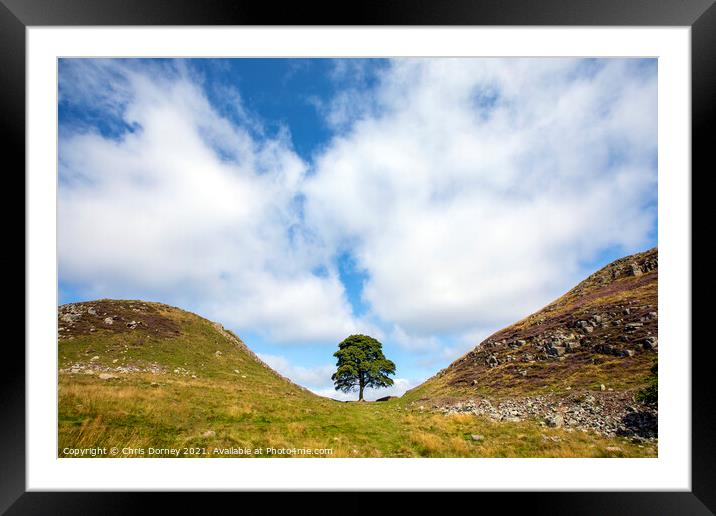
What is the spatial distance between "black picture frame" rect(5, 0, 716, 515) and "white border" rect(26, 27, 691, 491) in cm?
9

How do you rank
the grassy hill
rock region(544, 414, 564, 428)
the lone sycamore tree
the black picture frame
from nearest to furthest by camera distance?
1. the black picture frame
2. the grassy hill
3. rock region(544, 414, 564, 428)
4. the lone sycamore tree

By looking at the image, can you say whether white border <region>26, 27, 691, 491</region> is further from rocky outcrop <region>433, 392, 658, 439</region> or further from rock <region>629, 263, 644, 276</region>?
rock <region>629, 263, 644, 276</region>

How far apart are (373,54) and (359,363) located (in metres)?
9.99

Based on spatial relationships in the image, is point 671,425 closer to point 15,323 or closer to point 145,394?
point 15,323

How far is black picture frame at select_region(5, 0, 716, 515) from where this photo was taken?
2406 millimetres

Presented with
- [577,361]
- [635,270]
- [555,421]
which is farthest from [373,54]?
[635,270]

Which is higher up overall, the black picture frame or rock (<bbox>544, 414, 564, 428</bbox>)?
the black picture frame

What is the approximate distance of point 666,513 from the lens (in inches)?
97.1

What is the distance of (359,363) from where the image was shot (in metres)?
10.6

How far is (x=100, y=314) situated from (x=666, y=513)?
13.1 metres

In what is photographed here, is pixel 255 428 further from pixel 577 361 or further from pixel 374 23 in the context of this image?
pixel 577 361

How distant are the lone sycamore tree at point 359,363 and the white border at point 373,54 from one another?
7707mm

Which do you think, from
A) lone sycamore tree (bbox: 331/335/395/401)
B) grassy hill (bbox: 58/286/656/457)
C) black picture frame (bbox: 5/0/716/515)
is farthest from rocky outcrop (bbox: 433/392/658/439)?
lone sycamore tree (bbox: 331/335/395/401)

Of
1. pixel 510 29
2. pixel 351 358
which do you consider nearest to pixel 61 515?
pixel 510 29
